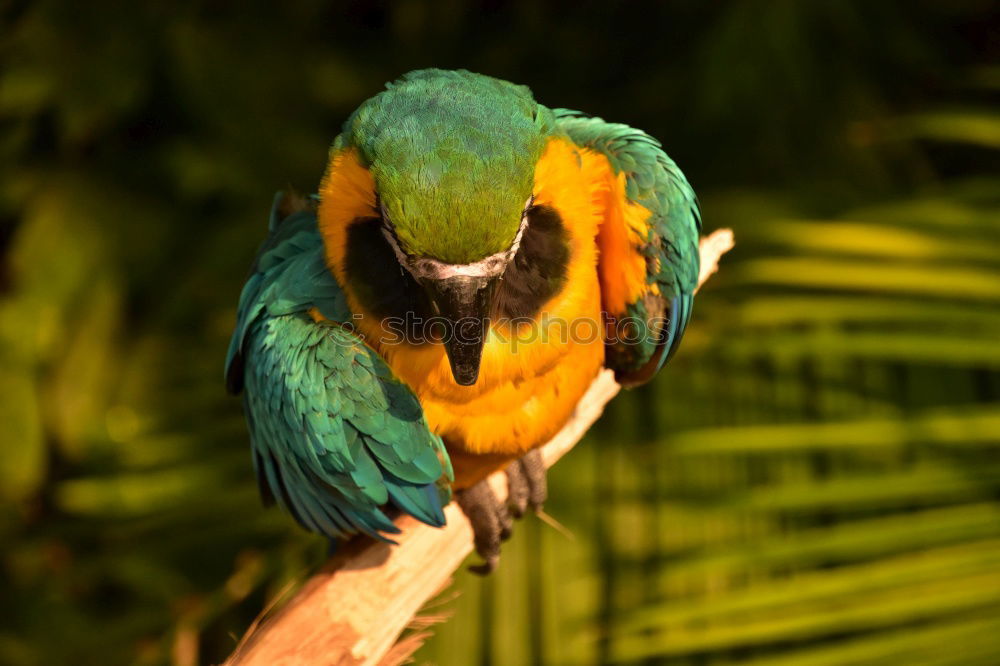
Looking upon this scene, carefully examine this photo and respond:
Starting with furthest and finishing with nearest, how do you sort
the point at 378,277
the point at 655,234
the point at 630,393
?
1. the point at 630,393
2. the point at 655,234
3. the point at 378,277

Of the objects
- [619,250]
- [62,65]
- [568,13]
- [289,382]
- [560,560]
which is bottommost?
[560,560]

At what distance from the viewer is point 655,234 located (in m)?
1.60

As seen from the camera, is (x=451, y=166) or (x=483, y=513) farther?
(x=483, y=513)

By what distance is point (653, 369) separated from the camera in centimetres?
181

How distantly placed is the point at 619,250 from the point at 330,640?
2.50 ft

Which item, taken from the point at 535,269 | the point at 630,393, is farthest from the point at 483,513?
the point at 630,393

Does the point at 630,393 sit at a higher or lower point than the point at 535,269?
lower

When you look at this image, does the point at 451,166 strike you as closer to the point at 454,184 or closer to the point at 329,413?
the point at 454,184

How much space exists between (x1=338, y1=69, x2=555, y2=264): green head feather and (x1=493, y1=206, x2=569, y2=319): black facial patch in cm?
11

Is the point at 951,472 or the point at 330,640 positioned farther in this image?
the point at 951,472

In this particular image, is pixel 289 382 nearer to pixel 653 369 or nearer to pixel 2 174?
pixel 653 369

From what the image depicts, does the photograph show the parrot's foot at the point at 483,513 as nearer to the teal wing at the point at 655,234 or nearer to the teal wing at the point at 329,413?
the teal wing at the point at 329,413

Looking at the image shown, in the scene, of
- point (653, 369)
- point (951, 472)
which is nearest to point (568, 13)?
point (653, 369)

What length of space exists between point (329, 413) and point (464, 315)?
33 centimetres
